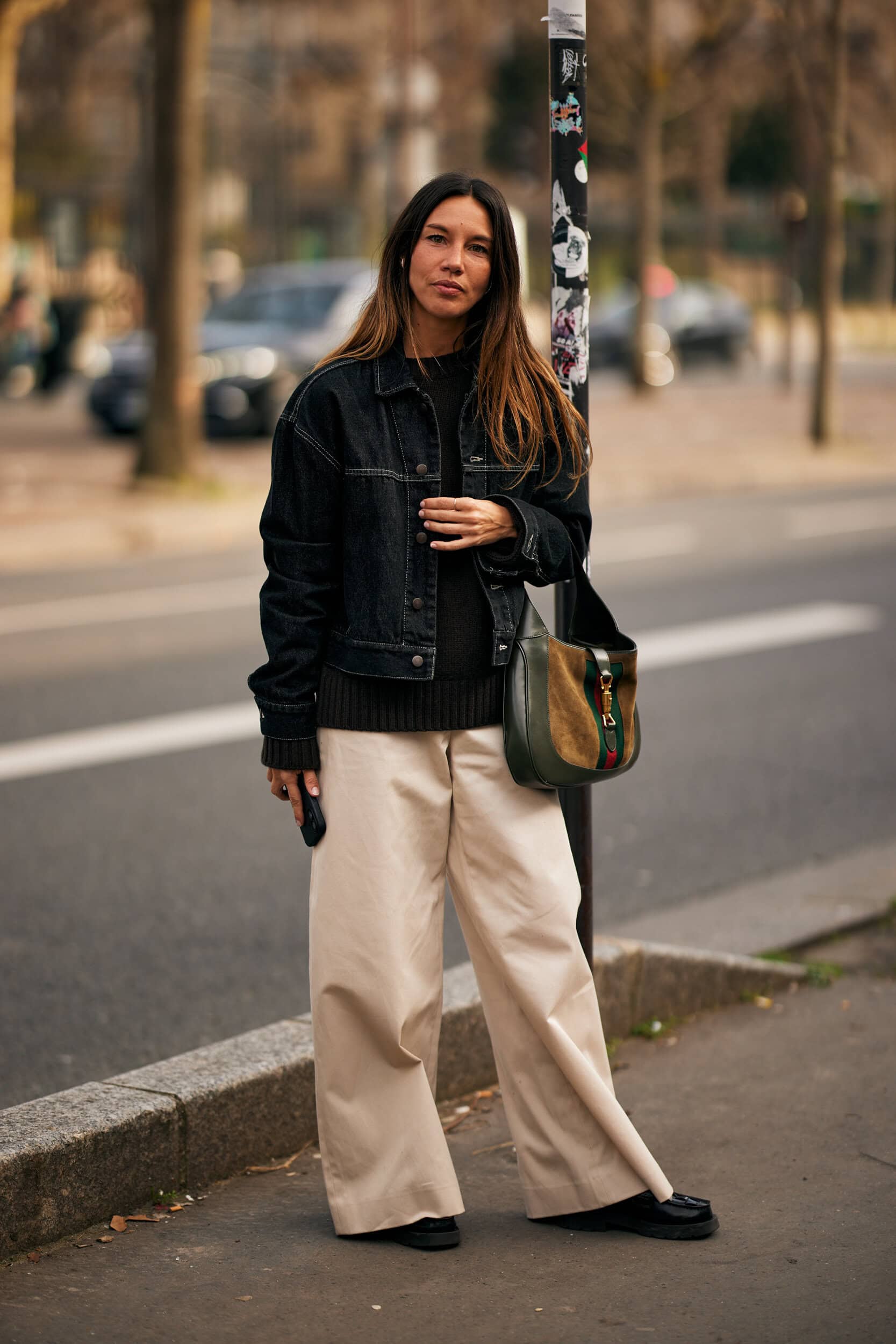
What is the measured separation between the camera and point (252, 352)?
1908cm

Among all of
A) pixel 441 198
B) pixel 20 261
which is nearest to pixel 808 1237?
pixel 441 198

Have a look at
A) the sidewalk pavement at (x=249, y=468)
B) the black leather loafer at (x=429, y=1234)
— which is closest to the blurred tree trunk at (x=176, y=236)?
the sidewalk pavement at (x=249, y=468)

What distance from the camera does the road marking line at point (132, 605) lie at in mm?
9930

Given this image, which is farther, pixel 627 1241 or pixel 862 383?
pixel 862 383

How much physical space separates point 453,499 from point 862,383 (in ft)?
93.7

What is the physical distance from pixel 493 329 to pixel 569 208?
582mm

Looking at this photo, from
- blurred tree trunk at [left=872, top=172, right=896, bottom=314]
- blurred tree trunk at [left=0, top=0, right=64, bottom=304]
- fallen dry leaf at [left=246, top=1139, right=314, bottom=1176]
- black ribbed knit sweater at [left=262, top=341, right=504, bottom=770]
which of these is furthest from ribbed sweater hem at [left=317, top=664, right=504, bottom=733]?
blurred tree trunk at [left=872, top=172, right=896, bottom=314]

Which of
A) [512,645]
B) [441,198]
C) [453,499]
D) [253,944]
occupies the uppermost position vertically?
[441,198]

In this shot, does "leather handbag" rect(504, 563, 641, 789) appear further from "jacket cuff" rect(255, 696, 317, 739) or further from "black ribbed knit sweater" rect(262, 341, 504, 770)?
"jacket cuff" rect(255, 696, 317, 739)

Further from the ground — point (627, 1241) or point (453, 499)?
point (453, 499)

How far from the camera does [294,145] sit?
205 feet

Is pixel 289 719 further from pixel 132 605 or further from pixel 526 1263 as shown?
pixel 132 605

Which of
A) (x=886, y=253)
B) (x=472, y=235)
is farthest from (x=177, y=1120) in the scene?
(x=886, y=253)

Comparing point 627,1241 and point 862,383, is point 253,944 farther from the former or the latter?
point 862,383
